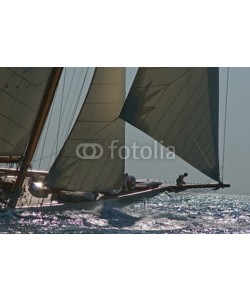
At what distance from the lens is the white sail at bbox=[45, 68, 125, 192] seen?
23469 mm

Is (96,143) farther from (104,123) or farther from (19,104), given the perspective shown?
(19,104)

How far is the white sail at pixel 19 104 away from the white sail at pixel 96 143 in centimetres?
152

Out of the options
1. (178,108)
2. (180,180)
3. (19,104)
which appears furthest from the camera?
(180,180)

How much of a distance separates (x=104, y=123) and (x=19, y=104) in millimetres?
3230

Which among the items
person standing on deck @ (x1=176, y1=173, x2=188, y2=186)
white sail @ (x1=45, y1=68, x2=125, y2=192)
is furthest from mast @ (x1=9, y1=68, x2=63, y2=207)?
person standing on deck @ (x1=176, y1=173, x2=188, y2=186)

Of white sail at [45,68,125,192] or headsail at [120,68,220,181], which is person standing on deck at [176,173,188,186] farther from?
headsail at [120,68,220,181]

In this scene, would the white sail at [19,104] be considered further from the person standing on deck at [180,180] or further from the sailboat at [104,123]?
the person standing on deck at [180,180]

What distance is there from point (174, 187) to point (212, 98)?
510cm

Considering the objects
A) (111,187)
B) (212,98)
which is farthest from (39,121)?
(212,98)

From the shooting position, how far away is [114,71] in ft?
76.7

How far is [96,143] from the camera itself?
23922 mm

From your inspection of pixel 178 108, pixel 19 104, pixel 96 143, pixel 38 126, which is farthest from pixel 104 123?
pixel 19 104

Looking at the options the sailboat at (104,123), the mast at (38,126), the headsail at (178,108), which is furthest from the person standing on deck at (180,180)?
the mast at (38,126)

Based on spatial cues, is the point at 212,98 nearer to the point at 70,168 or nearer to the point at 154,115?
the point at 154,115
